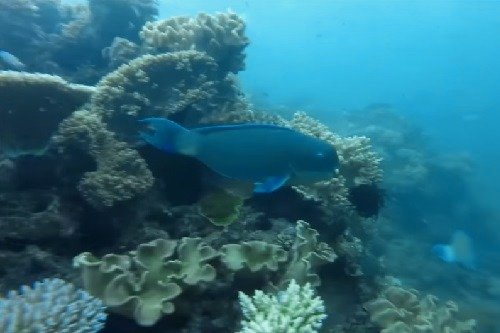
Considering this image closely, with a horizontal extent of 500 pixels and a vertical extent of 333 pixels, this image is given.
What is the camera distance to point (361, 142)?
6109 millimetres

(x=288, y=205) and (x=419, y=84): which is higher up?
(x=419, y=84)

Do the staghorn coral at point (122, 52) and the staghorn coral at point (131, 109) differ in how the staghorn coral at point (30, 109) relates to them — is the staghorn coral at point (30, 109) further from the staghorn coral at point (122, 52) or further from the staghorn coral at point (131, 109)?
the staghorn coral at point (122, 52)

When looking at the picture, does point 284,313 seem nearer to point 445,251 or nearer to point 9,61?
point 445,251

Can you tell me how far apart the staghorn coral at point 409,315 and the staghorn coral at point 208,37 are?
4.55 m

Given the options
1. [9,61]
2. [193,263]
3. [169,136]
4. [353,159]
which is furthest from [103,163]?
[9,61]

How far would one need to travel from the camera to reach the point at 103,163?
426 centimetres

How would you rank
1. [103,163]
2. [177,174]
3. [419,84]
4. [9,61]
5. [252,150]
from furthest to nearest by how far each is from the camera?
[419,84]
[9,61]
[177,174]
[103,163]
[252,150]

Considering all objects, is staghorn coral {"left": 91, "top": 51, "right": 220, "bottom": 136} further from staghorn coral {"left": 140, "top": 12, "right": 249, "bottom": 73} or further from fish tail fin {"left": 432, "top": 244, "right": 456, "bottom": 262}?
fish tail fin {"left": 432, "top": 244, "right": 456, "bottom": 262}

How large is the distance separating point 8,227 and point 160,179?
160cm

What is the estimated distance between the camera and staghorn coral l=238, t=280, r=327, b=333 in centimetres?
279

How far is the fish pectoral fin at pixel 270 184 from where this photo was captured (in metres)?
3.10

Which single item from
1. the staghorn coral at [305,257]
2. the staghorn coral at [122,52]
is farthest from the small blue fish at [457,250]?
the staghorn coral at [122,52]

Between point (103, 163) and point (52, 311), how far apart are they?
6.42ft

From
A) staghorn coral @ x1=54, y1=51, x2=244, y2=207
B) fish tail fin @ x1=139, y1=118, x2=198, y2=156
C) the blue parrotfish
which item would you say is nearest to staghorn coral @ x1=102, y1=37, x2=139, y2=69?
staghorn coral @ x1=54, y1=51, x2=244, y2=207
